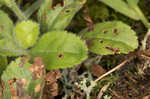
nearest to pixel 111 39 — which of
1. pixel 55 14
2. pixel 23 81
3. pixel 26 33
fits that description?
pixel 55 14

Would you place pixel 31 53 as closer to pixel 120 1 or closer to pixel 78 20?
pixel 78 20

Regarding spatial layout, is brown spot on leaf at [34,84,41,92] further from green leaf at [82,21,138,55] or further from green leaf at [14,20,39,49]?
green leaf at [82,21,138,55]

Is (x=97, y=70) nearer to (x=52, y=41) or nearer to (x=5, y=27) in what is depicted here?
(x=52, y=41)

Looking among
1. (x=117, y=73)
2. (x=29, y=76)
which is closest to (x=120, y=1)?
(x=117, y=73)

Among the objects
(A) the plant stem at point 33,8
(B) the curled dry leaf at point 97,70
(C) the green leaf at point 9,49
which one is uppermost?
(A) the plant stem at point 33,8

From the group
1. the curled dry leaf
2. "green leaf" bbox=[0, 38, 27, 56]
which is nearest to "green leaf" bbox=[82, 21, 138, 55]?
the curled dry leaf

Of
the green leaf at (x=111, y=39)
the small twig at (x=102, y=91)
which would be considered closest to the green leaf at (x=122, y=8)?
the green leaf at (x=111, y=39)

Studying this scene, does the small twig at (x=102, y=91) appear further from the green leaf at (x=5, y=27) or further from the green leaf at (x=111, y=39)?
the green leaf at (x=5, y=27)
